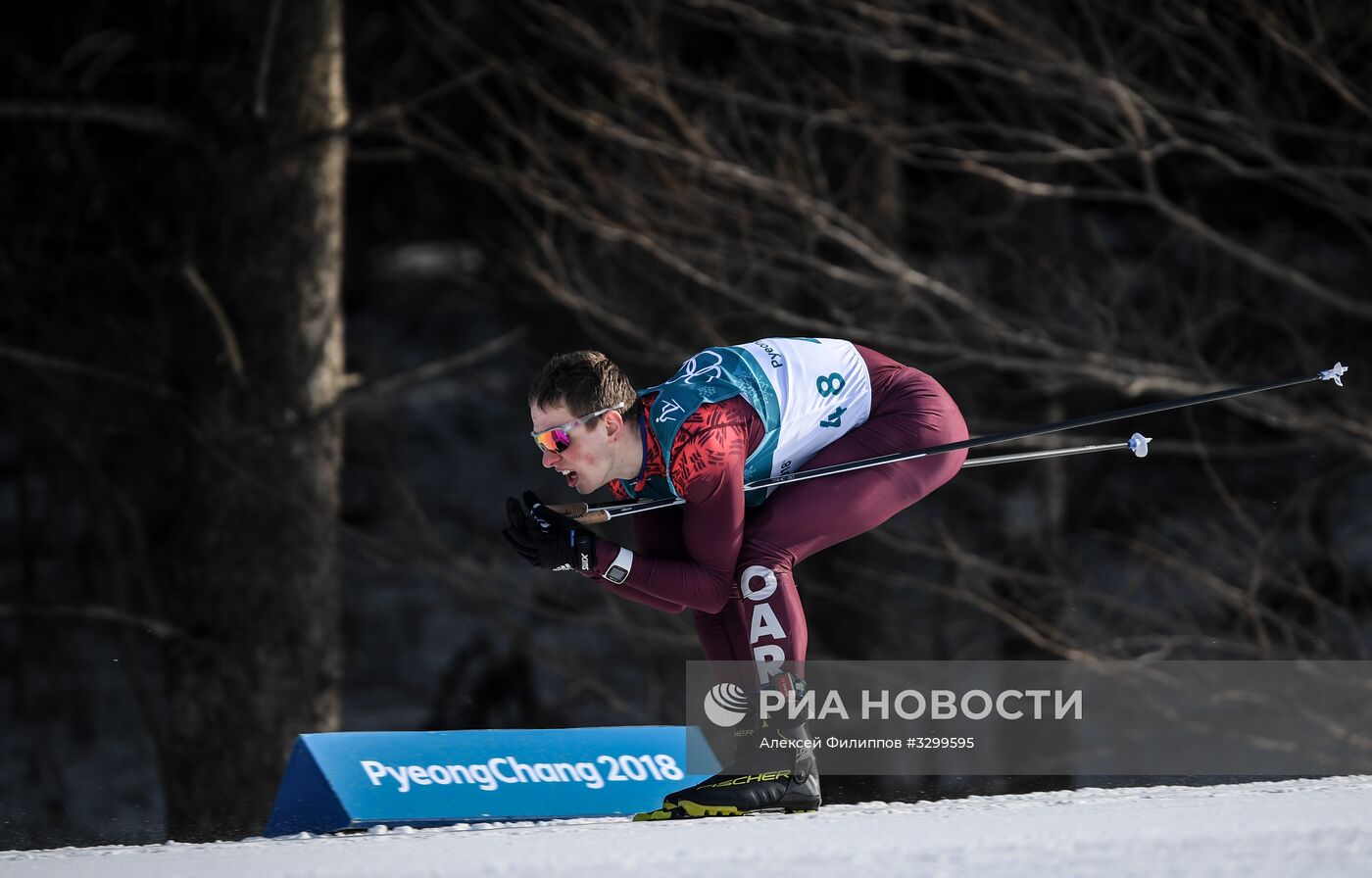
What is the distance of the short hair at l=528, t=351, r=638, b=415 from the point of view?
314cm

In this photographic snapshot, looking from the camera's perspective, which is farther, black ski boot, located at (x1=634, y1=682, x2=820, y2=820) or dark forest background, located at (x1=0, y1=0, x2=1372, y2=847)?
dark forest background, located at (x1=0, y1=0, x2=1372, y2=847)

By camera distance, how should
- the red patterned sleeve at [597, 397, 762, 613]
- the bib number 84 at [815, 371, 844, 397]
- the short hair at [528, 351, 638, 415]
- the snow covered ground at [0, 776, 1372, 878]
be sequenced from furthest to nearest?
the bib number 84 at [815, 371, 844, 397], the short hair at [528, 351, 638, 415], the red patterned sleeve at [597, 397, 762, 613], the snow covered ground at [0, 776, 1372, 878]

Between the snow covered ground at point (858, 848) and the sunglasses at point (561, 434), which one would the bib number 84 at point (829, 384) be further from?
the snow covered ground at point (858, 848)

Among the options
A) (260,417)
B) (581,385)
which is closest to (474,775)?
(581,385)

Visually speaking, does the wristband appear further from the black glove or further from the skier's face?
the skier's face

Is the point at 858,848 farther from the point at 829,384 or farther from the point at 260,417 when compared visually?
the point at 260,417

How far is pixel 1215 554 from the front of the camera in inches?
271

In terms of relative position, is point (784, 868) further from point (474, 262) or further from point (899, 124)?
point (474, 262)

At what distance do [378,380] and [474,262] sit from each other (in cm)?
267

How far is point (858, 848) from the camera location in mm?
2723

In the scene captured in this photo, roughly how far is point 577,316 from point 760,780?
369 centimetres

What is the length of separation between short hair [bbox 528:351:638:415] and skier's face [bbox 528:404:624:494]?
0.02m

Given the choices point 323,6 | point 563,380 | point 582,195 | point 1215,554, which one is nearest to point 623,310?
point 582,195

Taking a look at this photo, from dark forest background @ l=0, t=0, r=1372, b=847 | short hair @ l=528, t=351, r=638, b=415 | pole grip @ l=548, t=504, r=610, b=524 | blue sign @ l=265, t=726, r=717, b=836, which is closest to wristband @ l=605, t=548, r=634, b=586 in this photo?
pole grip @ l=548, t=504, r=610, b=524
